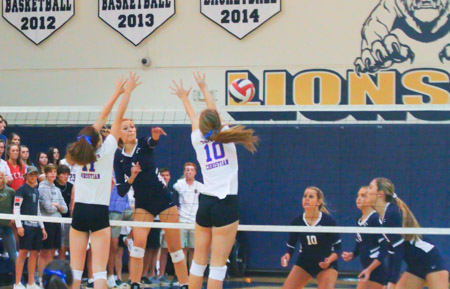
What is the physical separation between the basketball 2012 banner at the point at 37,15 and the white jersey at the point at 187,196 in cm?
482

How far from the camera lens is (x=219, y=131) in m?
7.30

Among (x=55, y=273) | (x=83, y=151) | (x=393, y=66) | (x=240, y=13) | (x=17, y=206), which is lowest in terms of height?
(x=55, y=273)

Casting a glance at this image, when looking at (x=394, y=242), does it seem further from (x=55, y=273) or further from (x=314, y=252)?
(x=55, y=273)

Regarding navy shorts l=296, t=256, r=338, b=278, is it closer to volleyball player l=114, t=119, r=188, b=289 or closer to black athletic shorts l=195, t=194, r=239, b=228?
volleyball player l=114, t=119, r=188, b=289

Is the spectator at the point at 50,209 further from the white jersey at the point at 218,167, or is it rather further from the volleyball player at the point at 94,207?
the white jersey at the point at 218,167

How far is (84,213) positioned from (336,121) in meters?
6.44

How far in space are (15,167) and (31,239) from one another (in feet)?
5.21

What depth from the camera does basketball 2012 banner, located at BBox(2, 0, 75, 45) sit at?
15422mm

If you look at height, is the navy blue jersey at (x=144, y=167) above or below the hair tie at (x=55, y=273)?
above

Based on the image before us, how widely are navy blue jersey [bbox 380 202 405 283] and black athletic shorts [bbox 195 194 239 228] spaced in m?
2.22

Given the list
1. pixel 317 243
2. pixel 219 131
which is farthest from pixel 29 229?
pixel 219 131

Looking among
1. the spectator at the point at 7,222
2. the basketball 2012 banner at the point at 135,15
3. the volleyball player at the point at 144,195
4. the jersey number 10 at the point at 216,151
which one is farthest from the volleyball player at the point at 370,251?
the basketball 2012 banner at the point at 135,15

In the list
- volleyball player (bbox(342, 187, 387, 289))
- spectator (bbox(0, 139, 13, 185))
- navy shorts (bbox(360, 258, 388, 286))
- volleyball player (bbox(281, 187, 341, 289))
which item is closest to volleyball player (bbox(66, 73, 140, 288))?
volleyball player (bbox(281, 187, 341, 289))

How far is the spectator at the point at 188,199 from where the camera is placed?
12391 millimetres
